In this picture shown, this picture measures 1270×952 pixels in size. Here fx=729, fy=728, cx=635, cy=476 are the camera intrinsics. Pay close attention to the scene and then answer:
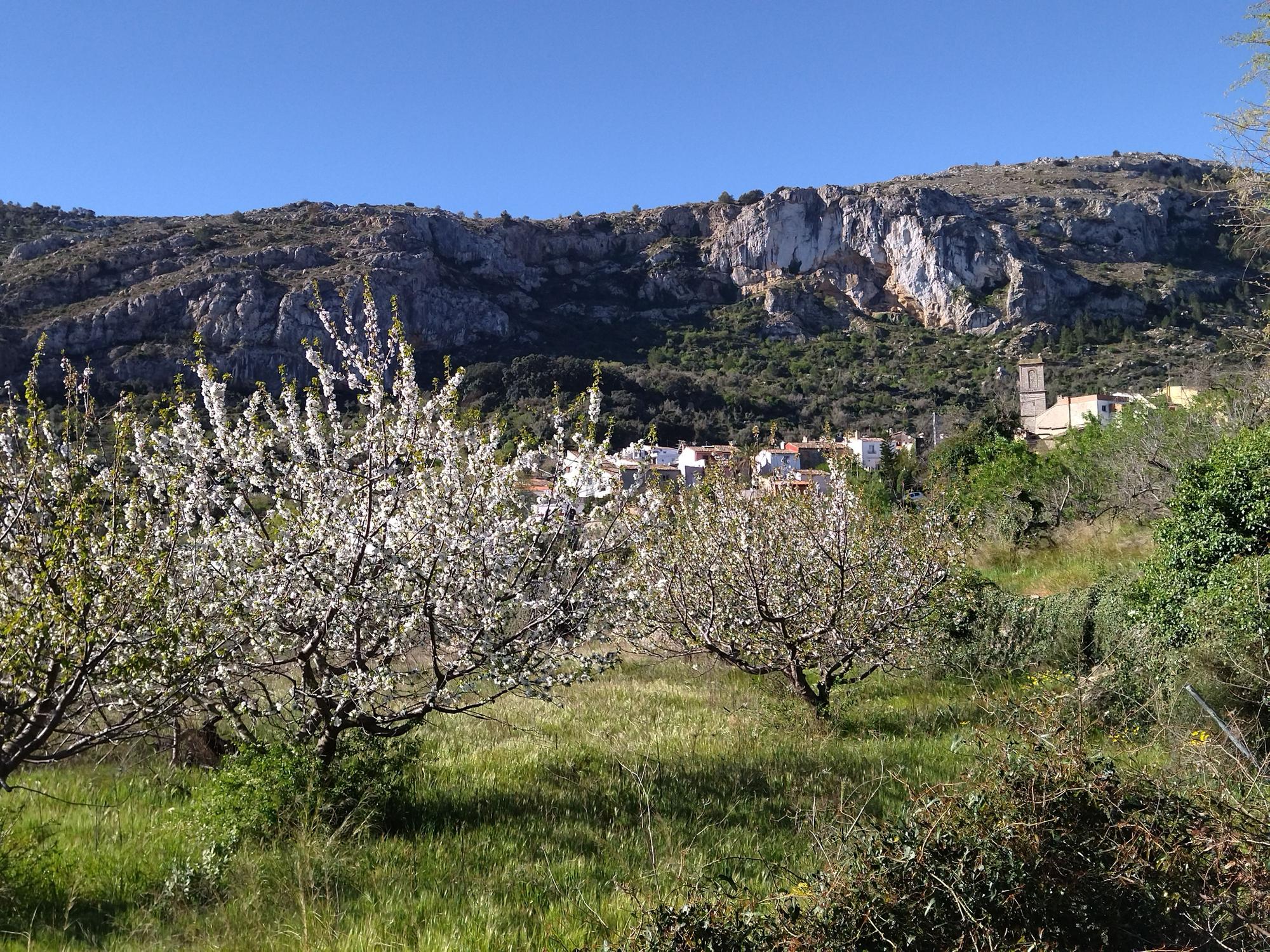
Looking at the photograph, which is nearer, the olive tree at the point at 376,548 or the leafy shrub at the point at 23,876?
the leafy shrub at the point at 23,876

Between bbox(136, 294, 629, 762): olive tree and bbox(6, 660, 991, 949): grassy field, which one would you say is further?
bbox(136, 294, 629, 762): olive tree

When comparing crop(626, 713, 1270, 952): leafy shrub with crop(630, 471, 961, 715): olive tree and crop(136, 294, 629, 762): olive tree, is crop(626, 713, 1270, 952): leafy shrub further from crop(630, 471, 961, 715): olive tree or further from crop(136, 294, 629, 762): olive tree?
crop(630, 471, 961, 715): olive tree

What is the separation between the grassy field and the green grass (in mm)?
10143

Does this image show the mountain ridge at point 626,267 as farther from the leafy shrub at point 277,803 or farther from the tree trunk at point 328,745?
the leafy shrub at point 277,803

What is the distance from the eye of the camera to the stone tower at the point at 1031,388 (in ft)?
227

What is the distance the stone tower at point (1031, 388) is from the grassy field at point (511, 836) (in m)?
69.1

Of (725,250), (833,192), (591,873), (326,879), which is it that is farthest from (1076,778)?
(833,192)

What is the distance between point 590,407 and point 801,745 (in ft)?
14.7

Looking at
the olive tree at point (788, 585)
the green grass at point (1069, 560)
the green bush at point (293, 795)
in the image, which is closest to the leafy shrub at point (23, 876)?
the green bush at point (293, 795)

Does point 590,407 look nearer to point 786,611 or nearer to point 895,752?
point 786,611

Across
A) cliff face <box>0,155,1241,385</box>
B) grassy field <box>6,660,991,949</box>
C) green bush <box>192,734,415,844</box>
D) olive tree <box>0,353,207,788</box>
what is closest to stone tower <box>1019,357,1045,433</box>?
cliff face <box>0,155,1241,385</box>

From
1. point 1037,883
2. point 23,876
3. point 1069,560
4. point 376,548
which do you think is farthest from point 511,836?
point 1069,560

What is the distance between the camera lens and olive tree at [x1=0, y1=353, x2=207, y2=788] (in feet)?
13.1

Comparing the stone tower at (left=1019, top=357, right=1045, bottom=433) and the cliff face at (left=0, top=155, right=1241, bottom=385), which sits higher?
the cliff face at (left=0, top=155, right=1241, bottom=385)
